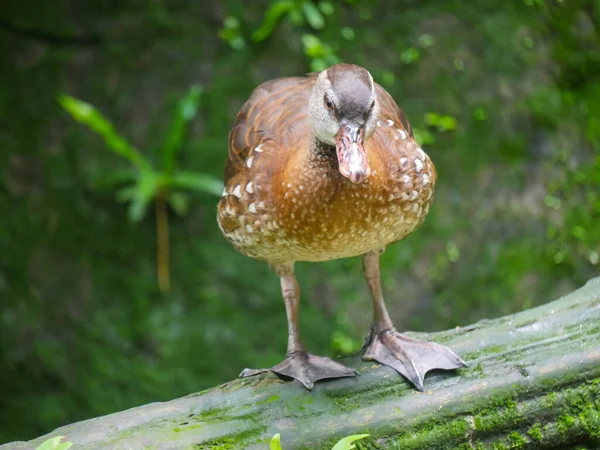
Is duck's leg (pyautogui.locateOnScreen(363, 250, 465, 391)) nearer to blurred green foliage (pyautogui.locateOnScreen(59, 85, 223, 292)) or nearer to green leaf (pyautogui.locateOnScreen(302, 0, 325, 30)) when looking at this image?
blurred green foliage (pyautogui.locateOnScreen(59, 85, 223, 292))

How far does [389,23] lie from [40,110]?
2.46 meters

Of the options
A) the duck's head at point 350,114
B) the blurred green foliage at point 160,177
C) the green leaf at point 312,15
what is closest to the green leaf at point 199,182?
the blurred green foliage at point 160,177

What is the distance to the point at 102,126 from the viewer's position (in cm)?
466

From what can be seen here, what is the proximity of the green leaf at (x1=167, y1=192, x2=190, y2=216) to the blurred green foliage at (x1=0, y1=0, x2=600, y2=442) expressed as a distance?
0.02 meters

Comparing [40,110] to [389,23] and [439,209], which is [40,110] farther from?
[439,209]

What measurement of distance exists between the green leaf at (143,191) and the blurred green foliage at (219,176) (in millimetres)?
20

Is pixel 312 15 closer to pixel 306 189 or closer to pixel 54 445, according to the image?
pixel 306 189

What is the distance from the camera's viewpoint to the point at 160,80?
5078 millimetres

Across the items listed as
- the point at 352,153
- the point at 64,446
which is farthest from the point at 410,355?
the point at 64,446

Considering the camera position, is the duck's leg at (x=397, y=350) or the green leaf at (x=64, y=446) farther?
the duck's leg at (x=397, y=350)

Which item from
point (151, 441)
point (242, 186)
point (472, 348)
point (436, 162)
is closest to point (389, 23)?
point (436, 162)

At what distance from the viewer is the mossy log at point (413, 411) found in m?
2.82

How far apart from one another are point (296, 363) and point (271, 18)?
245cm

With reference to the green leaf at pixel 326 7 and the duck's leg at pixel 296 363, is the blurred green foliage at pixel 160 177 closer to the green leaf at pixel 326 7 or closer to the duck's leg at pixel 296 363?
the green leaf at pixel 326 7
